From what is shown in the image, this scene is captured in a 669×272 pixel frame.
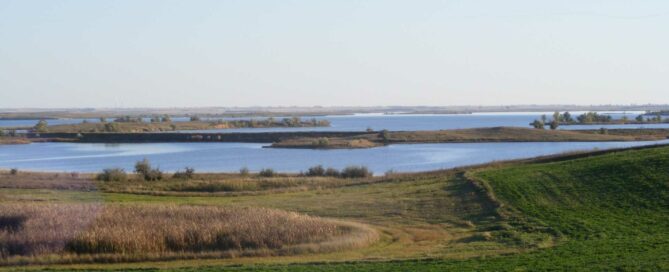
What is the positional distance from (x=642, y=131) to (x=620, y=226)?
86.8 metres

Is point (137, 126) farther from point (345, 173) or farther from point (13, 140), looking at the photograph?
point (345, 173)

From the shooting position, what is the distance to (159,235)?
23.8 m

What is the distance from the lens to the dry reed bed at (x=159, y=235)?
22547 millimetres

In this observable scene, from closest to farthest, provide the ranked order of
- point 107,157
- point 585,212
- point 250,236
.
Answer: point 250,236 → point 585,212 → point 107,157

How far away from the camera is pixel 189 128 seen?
156m

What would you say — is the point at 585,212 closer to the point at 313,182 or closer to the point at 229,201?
the point at 229,201

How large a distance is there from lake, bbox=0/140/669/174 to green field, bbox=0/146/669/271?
67.3 ft

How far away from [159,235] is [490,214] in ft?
35.5

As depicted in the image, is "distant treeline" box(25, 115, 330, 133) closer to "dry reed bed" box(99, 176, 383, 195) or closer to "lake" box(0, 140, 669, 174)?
"lake" box(0, 140, 669, 174)

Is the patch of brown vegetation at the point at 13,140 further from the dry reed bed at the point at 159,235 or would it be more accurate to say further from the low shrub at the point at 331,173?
the dry reed bed at the point at 159,235

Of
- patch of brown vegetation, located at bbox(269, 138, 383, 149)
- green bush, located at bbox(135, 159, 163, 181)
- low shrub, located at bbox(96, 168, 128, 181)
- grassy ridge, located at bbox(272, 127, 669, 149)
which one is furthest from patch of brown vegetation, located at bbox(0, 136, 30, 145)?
low shrub, located at bbox(96, 168, 128, 181)

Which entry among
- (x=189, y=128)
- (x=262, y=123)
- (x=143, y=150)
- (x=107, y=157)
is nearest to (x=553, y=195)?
(x=107, y=157)

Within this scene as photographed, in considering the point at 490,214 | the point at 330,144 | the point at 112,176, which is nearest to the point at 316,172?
the point at 112,176

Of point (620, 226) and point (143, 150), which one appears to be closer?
point (620, 226)
